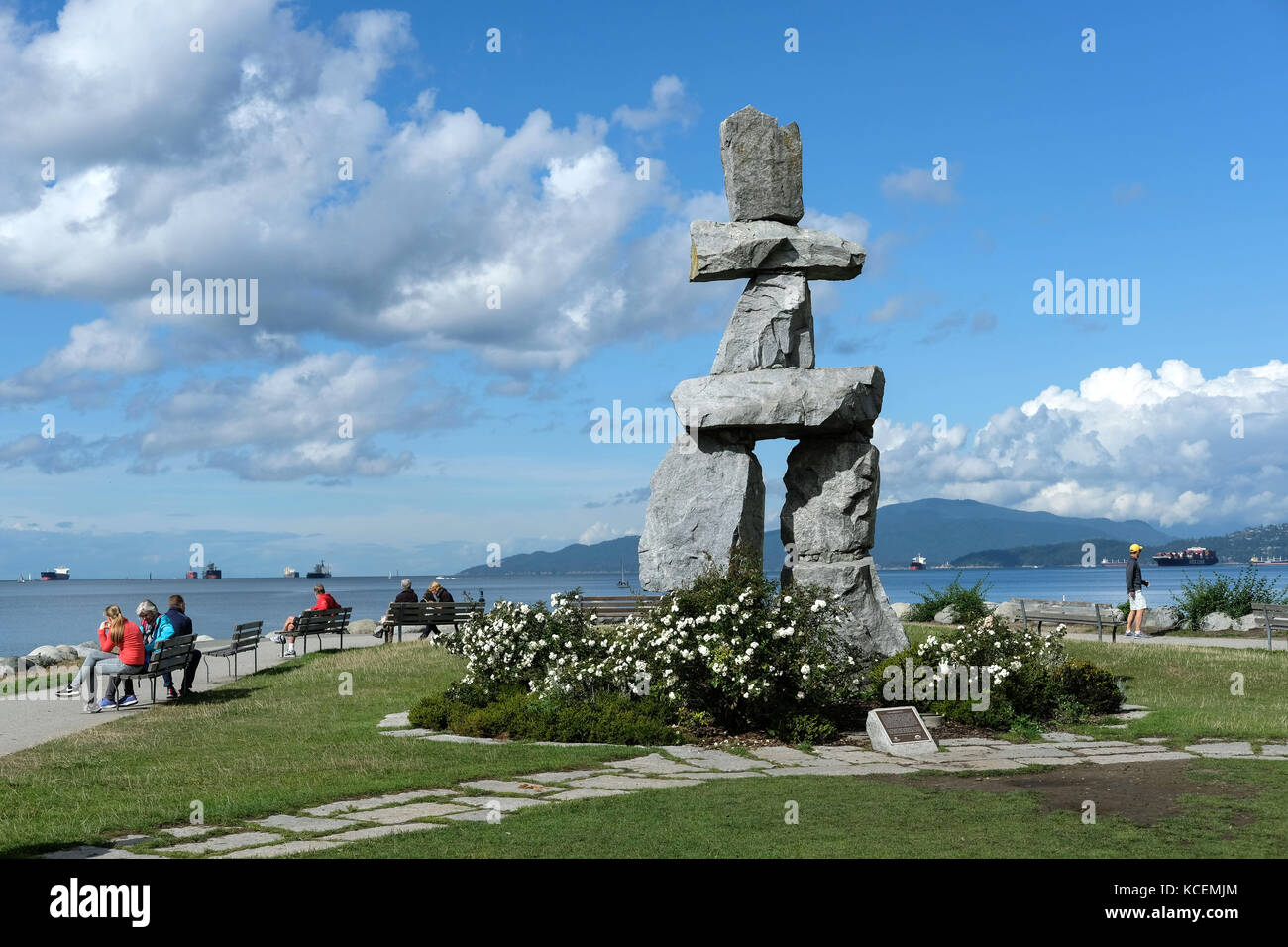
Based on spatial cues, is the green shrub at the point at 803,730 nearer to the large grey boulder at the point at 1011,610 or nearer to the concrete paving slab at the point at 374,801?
the concrete paving slab at the point at 374,801

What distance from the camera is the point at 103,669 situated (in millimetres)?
13555

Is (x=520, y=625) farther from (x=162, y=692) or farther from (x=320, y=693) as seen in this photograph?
(x=162, y=692)

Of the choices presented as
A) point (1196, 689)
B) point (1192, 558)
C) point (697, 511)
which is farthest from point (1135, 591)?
point (1192, 558)

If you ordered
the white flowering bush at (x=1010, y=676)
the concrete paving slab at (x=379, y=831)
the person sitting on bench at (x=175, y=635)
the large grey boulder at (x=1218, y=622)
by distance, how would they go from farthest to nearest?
the large grey boulder at (x=1218, y=622) < the person sitting on bench at (x=175, y=635) < the white flowering bush at (x=1010, y=676) < the concrete paving slab at (x=379, y=831)

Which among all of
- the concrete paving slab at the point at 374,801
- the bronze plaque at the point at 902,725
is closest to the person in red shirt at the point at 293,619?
the concrete paving slab at the point at 374,801

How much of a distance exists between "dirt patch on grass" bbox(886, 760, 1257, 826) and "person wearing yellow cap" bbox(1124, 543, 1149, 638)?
12.1 m

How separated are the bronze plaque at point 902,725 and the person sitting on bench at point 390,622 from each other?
13.5 metres

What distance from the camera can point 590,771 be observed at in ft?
28.2

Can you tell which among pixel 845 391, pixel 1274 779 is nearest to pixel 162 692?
pixel 845 391

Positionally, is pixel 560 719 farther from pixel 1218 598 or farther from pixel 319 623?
pixel 1218 598

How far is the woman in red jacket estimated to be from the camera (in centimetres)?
1355

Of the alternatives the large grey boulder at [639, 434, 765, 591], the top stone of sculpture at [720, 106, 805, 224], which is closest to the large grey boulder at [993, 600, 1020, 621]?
the large grey boulder at [639, 434, 765, 591]

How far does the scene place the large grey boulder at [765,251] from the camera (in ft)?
42.3
